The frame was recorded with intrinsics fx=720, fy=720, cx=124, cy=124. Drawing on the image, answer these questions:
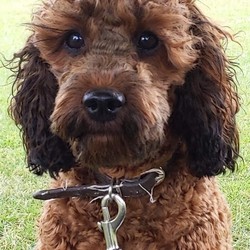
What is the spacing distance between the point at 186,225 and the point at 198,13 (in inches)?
29.7

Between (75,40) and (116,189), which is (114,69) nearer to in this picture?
(75,40)

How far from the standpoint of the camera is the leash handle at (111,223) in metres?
2.34

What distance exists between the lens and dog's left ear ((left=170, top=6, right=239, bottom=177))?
2561 mm

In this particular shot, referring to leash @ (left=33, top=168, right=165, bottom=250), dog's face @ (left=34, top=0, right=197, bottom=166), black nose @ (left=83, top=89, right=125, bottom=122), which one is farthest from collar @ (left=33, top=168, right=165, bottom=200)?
black nose @ (left=83, top=89, right=125, bottom=122)


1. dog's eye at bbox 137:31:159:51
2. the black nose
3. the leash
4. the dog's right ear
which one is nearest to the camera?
the black nose

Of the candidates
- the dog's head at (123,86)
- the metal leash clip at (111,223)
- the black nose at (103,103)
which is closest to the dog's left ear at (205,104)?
the dog's head at (123,86)

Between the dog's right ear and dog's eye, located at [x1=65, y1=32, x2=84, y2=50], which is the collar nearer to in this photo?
the dog's right ear

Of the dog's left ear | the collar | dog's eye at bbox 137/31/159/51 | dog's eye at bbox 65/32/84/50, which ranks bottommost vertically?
the collar

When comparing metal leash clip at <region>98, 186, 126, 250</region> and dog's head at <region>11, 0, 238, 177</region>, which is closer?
dog's head at <region>11, 0, 238, 177</region>

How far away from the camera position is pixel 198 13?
101 inches

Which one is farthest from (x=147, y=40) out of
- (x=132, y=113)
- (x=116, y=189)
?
(x=116, y=189)

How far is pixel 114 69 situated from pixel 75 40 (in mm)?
221

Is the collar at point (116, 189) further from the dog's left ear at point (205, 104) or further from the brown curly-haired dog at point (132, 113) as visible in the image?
the dog's left ear at point (205, 104)

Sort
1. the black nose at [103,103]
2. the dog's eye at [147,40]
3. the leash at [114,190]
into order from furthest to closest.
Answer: the leash at [114,190] → the dog's eye at [147,40] → the black nose at [103,103]
